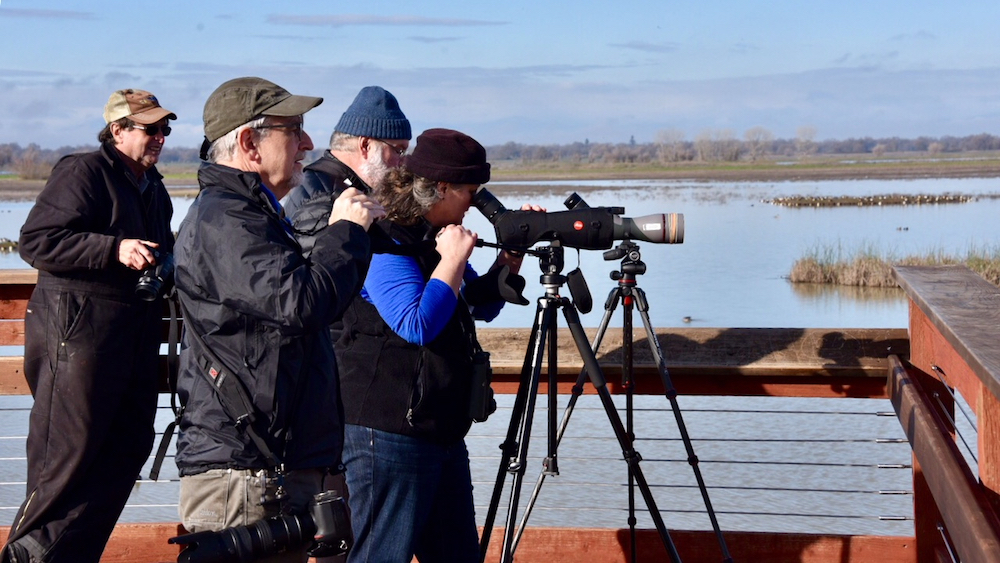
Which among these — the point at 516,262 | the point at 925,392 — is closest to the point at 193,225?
the point at 516,262

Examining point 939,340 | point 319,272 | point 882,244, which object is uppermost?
point 319,272

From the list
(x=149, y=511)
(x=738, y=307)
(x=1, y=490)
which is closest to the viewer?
(x=149, y=511)

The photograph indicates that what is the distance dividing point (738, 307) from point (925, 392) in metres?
9.11

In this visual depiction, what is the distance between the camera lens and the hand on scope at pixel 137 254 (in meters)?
2.77

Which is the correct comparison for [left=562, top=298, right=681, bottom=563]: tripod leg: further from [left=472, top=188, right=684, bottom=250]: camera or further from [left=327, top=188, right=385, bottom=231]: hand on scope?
[left=327, top=188, right=385, bottom=231]: hand on scope

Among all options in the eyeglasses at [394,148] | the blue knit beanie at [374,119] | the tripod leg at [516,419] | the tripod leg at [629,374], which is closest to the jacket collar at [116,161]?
the blue knit beanie at [374,119]

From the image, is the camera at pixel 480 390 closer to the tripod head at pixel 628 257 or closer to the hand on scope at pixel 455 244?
the hand on scope at pixel 455 244

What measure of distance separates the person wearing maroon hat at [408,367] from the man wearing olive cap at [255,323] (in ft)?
0.73

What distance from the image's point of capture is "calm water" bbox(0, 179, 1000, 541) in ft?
15.1

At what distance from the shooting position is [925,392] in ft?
8.78

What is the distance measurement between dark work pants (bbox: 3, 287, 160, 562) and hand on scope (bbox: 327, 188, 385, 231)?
114cm

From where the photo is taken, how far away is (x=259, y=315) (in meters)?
1.93

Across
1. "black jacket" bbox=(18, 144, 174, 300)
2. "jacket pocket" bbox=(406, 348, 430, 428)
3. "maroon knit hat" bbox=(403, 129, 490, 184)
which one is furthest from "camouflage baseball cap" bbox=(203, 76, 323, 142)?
"black jacket" bbox=(18, 144, 174, 300)

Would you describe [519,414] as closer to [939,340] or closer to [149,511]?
[939,340]
